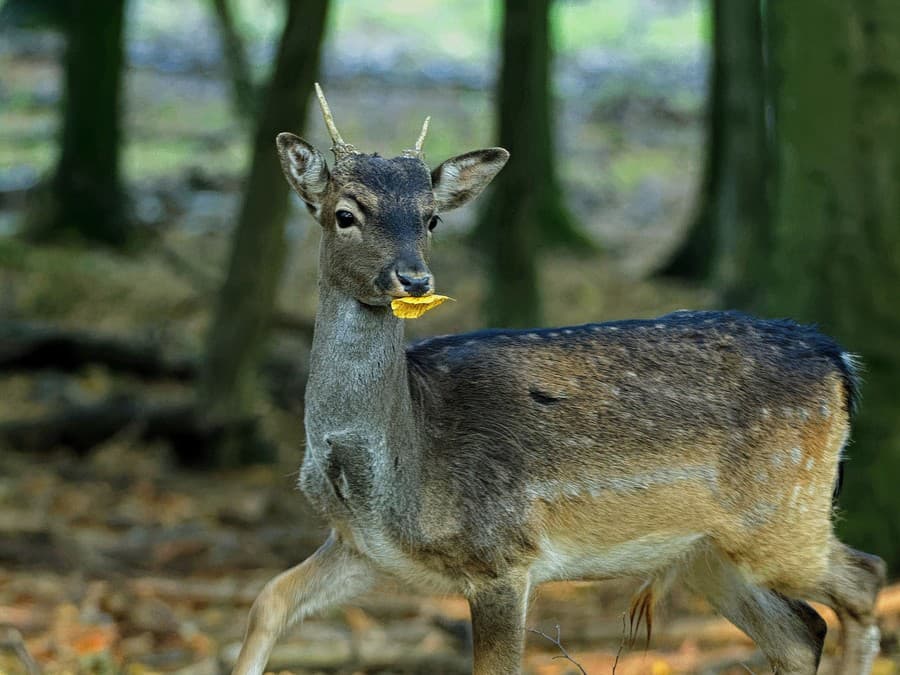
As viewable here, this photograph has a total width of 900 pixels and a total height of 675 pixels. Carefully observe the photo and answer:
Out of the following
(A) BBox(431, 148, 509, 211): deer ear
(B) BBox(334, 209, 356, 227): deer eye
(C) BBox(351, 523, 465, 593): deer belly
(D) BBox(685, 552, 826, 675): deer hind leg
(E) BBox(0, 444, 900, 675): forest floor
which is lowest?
(E) BBox(0, 444, 900, 675): forest floor

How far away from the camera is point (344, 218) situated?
17.7ft

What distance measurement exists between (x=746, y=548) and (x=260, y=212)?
223 inches

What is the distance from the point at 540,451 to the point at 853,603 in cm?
151

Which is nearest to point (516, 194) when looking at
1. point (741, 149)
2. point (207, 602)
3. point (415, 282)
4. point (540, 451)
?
point (741, 149)

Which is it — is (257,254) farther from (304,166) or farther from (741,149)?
(741,149)


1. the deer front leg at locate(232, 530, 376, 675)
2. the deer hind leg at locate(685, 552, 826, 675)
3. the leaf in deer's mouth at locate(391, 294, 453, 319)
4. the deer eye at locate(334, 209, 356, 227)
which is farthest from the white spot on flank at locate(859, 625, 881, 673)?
the deer eye at locate(334, 209, 356, 227)

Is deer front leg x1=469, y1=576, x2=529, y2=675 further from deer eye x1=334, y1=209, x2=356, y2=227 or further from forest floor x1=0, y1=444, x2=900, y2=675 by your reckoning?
deer eye x1=334, y1=209, x2=356, y2=227

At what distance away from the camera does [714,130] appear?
17297mm

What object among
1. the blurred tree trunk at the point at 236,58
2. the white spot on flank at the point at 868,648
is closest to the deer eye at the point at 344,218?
the white spot on flank at the point at 868,648

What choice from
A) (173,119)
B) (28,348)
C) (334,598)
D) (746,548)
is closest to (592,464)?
(746,548)

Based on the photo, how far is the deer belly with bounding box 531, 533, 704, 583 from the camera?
5.78 metres

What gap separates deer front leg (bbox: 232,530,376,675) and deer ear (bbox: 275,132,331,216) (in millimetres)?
1374

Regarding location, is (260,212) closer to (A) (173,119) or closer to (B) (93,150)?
(B) (93,150)

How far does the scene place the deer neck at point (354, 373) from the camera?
5.46 meters
